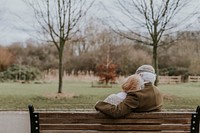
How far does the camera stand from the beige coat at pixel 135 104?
2502 mm

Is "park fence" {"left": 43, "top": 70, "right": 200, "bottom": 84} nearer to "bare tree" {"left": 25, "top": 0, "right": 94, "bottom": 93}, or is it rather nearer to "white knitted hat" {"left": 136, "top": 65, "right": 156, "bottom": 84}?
"bare tree" {"left": 25, "top": 0, "right": 94, "bottom": 93}

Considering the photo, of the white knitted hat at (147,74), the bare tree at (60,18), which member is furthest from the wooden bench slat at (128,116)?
the bare tree at (60,18)

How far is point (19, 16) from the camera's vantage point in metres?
7.12

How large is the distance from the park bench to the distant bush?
446cm

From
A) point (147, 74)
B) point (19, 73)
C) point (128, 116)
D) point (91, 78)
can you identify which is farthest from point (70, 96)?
point (128, 116)

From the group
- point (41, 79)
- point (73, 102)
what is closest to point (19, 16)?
point (41, 79)

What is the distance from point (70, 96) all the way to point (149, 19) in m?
2.08

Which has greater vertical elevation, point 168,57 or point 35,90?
point 168,57

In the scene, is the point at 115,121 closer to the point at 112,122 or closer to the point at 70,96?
the point at 112,122

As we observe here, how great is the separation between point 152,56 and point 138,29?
1.95 ft

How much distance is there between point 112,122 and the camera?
2566mm

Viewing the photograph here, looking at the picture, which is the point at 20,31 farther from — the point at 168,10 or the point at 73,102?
the point at 168,10

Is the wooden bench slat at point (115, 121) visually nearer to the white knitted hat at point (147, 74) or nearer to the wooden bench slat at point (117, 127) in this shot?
the wooden bench slat at point (117, 127)

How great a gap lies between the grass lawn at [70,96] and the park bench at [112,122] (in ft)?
13.7
